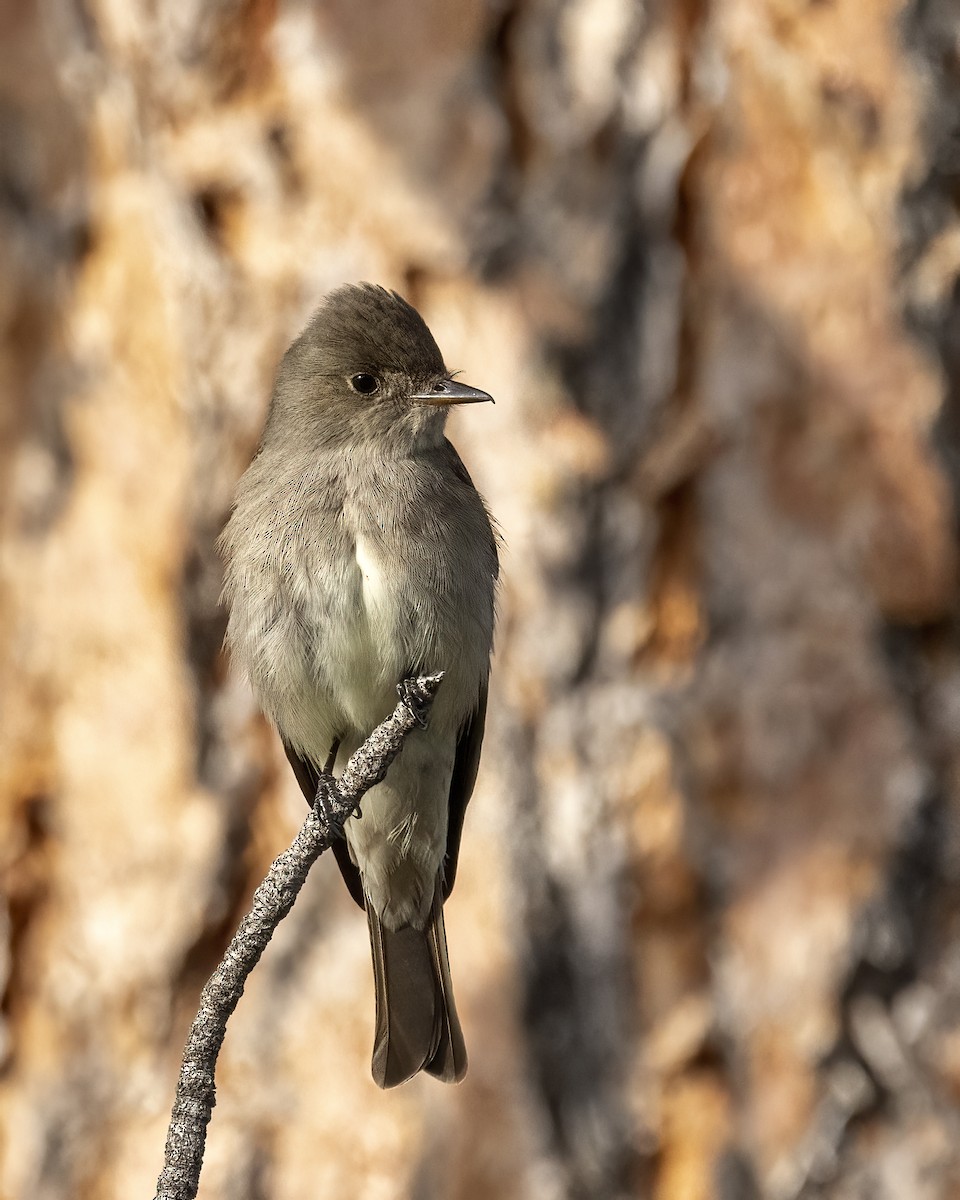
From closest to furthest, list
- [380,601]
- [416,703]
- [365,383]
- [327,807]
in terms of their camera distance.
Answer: [416,703] → [327,807] → [380,601] → [365,383]

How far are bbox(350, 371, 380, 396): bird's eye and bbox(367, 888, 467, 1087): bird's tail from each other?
1070 millimetres

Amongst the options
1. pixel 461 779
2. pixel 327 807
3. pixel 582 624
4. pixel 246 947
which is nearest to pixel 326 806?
pixel 327 807

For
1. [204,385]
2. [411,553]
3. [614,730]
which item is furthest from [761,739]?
[204,385]

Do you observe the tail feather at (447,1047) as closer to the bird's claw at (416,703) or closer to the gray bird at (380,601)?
the gray bird at (380,601)

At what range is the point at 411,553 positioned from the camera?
8.76 ft

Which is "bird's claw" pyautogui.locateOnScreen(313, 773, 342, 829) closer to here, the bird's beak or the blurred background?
the bird's beak

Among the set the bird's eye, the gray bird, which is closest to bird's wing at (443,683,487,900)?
the gray bird

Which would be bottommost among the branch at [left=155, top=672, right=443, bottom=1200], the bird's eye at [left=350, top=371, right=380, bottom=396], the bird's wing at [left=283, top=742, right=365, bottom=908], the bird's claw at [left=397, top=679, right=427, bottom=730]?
the branch at [left=155, top=672, right=443, bottom=1200]

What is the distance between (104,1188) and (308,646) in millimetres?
1769

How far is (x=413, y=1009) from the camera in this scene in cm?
293

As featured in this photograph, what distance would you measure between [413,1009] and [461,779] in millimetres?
490

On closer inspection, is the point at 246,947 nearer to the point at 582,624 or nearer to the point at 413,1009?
the point at 413,1009

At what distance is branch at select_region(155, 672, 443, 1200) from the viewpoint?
1661mm

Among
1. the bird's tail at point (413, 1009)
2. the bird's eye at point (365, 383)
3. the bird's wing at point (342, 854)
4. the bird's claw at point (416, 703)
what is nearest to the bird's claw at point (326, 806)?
the bird's claw at point (416, 703)
